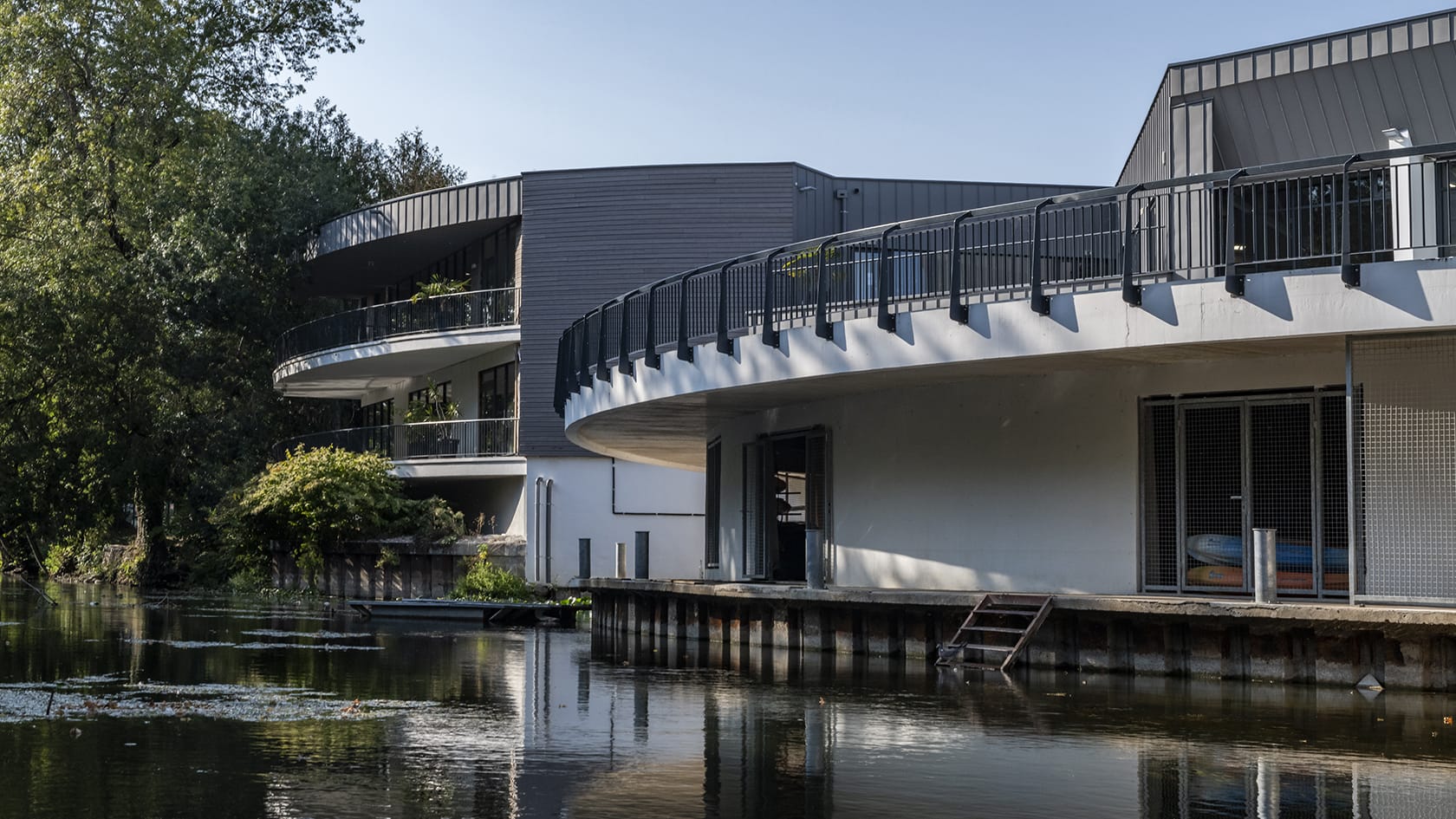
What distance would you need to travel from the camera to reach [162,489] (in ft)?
162

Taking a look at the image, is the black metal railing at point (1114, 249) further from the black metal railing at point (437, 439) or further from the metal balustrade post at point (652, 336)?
the black metal railing at point (437, 439)

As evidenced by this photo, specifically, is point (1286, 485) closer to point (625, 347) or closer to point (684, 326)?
point (684, 326)

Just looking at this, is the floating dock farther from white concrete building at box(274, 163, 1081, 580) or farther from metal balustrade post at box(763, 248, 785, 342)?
metal balustrade post at box(763, 248, 785, 342)

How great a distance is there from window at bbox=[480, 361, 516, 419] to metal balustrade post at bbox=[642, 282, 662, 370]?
16.9 meters

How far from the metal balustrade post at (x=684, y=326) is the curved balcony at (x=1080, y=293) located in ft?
0.11

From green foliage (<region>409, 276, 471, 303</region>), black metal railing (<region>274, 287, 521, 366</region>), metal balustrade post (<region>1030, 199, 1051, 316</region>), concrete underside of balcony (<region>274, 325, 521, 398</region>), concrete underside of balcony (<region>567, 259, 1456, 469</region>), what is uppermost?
green foliage (<region>409, 276, 471, 303</region>)

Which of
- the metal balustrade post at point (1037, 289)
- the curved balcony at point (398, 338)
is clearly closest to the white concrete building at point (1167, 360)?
the metal balustrade post at point (1037, 289)

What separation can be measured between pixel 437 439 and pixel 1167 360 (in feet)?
88.2

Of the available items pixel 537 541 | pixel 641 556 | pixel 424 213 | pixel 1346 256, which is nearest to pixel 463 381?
pixel 424 213

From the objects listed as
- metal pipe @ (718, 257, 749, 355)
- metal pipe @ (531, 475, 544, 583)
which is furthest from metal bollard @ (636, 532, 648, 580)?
metal pipe @ (531, 475, 544, 583)

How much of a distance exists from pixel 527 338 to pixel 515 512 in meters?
4.39

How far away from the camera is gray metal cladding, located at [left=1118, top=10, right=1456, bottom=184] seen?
1991 cm

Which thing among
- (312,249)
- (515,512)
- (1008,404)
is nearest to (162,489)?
(312,249)

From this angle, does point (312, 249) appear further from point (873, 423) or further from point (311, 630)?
point (873, 423)
